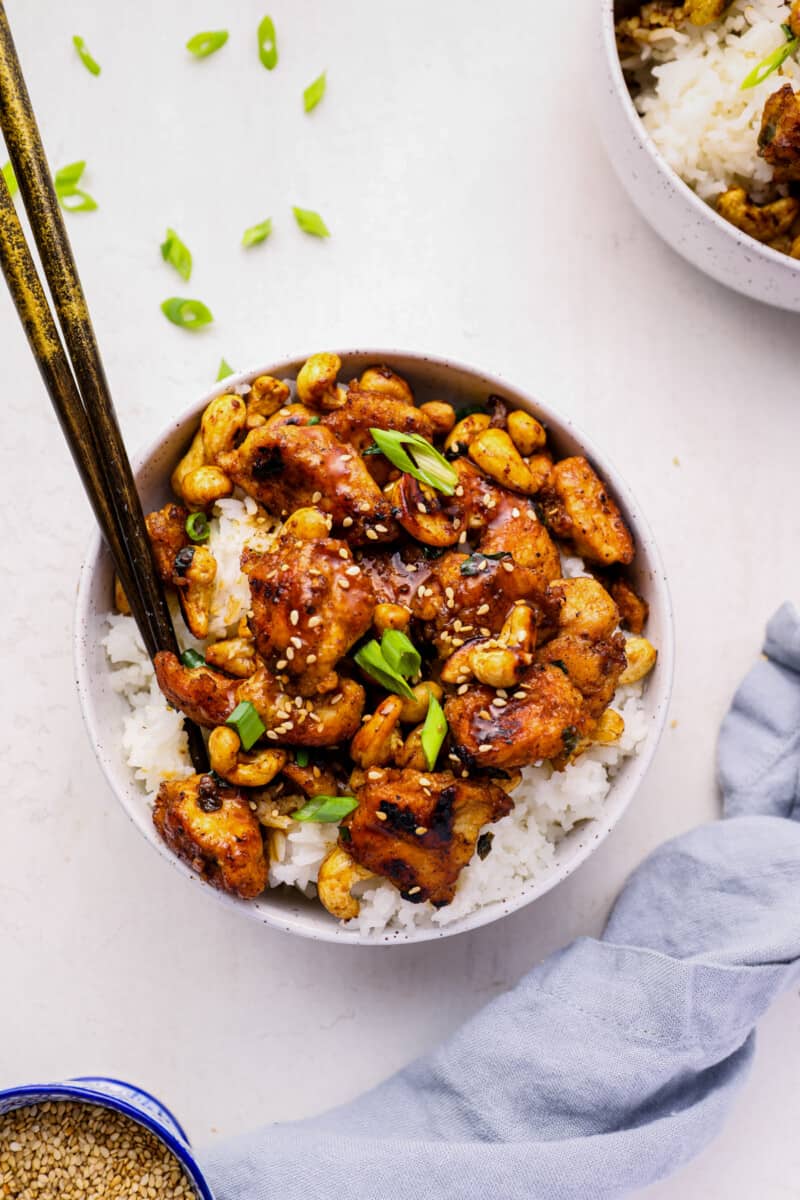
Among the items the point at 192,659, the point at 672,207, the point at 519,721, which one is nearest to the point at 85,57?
the point at 672,207

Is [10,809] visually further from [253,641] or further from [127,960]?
[253,641]

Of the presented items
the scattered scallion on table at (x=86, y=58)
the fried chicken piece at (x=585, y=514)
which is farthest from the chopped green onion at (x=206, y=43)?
the fried chicken piece at (x=585, y=514)

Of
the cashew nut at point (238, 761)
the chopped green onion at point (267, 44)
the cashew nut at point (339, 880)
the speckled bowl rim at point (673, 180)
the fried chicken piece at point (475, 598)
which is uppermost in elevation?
the chopped green onion at point (267, 44)

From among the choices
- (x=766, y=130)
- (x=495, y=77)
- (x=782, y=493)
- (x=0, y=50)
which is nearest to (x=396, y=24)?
(x=495, y=77)

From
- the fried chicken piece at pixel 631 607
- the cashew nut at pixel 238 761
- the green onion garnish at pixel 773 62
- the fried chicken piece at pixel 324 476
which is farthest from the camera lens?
the green onion garnish at pixel 773 62

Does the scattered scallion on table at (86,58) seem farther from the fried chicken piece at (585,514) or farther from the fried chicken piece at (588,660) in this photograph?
the fried chicken piece at (588,660)

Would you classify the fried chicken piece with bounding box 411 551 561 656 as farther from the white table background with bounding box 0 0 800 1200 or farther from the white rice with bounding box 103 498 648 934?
the white table background with bounding box 0 0 800 1200

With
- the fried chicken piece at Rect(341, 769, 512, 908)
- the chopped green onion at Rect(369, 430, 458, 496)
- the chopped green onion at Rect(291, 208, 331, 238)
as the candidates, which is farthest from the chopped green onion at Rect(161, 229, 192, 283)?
the fried chicken piece at Rect(341, 769, 512, 908)
